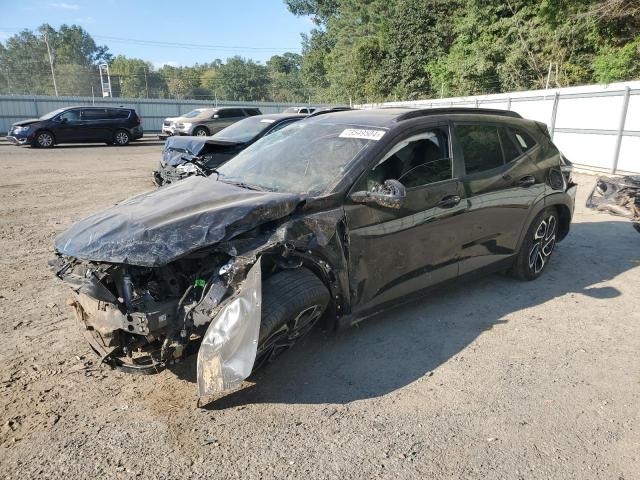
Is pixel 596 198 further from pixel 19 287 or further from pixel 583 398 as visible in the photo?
pixel 19 287

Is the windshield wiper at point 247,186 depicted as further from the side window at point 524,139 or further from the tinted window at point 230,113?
the tinted window at point 230,113

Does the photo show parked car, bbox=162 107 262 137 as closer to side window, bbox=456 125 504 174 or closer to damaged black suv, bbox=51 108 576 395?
damaged black suv, bbox=51 108 576 395

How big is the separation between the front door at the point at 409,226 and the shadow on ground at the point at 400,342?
373 mm

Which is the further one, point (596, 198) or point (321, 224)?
point (596, 198)

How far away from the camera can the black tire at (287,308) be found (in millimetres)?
2818

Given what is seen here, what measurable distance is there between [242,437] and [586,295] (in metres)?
3.71

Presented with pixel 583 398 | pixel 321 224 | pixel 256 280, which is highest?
pixel 321 224

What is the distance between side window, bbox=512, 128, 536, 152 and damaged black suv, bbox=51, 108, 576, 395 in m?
0.03

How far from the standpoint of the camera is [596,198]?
751cm

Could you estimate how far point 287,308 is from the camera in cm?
286

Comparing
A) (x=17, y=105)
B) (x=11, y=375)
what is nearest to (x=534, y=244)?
(x=11, y=375)

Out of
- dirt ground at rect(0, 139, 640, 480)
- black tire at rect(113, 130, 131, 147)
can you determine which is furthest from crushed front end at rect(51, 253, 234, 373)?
black tire at rect(113, 130, 131, 147)

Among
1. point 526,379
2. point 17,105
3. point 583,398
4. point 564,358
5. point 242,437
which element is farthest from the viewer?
point 17,105

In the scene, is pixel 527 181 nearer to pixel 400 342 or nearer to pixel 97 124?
pixel 400 342
